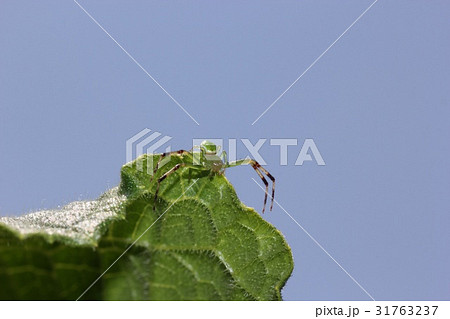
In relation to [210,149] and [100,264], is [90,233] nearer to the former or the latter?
[100,264]

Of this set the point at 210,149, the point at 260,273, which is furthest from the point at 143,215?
the point at 210,149

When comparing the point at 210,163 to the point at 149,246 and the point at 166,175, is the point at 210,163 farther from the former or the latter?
the point at 149,246

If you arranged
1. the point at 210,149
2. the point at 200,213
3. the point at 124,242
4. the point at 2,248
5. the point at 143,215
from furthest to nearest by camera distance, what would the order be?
the point at 210,149 → the point at 200,213 → the point at 143,215 → the point at 124,242 → the point at 2,248

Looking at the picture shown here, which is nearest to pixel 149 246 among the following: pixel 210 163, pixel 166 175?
pixel 166 175

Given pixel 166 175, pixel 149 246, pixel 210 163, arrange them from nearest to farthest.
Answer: pixel 149 246
pixel 166 175
pixel 210 163

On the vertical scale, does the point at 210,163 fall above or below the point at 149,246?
above

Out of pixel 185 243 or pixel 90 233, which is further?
pixel 185 243

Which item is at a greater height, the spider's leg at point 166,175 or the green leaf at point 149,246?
the spider's leg at point 166,175

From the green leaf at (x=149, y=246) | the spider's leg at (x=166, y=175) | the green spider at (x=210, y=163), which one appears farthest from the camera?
the green spider at (x=210, y=163)
